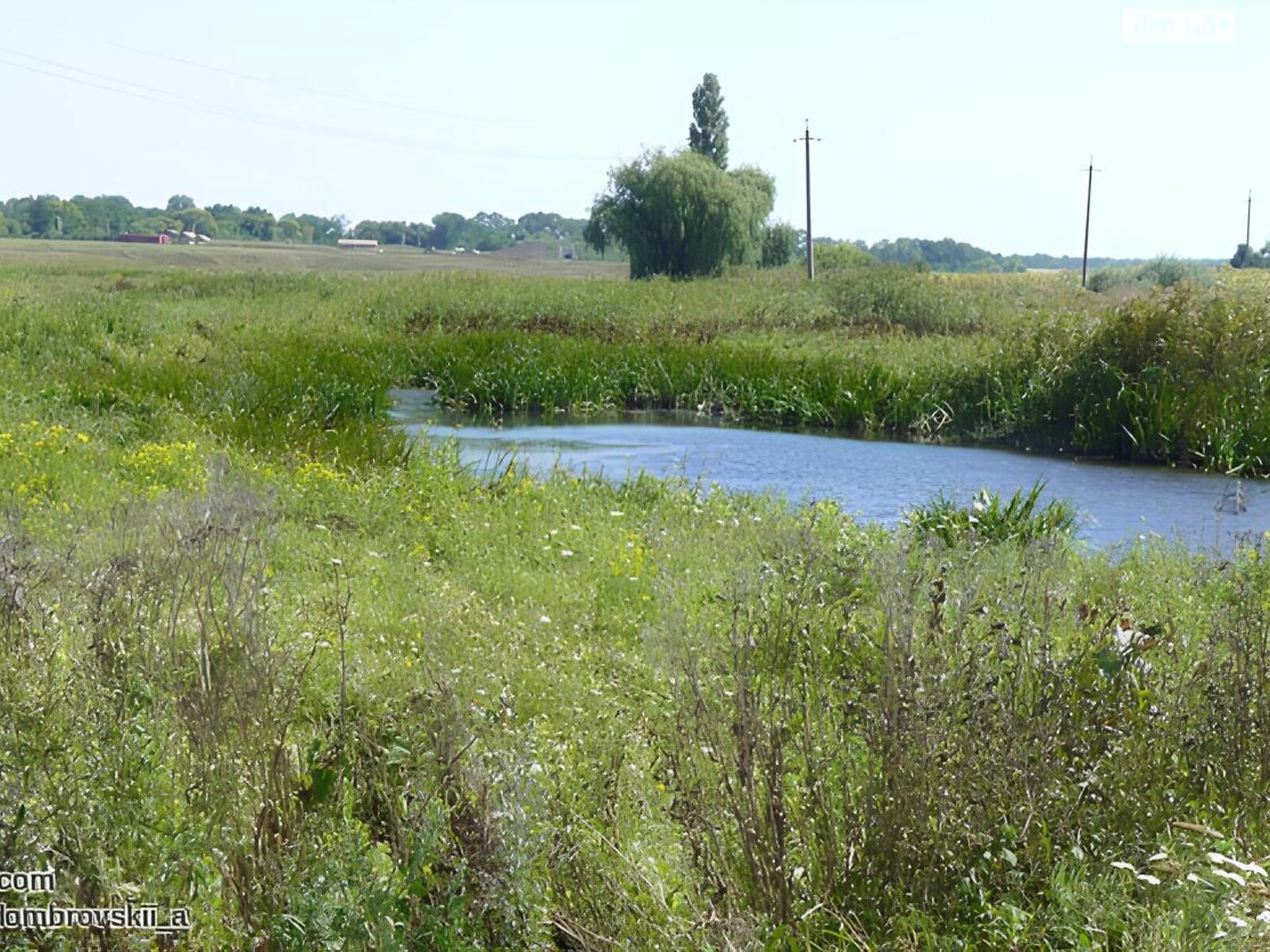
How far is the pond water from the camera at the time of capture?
11969 millimetres

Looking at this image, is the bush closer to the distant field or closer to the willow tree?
the willow tree

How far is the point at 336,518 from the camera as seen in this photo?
8.55 m

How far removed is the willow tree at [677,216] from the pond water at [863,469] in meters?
28.9

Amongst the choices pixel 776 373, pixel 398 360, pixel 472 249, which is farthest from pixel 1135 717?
pixel 472 249

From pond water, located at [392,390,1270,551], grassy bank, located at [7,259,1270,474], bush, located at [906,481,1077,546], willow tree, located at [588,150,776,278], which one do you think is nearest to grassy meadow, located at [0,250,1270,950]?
bush, located at [906,481,1077,546]

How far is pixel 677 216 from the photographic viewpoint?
4722 cm

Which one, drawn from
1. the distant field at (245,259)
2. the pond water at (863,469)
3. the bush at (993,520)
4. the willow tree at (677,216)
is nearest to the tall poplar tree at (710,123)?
the distant field at (245,259)

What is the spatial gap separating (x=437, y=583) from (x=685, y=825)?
399 cm

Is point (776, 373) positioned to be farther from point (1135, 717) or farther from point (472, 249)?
point (472, 249)

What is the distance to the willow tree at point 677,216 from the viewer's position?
47.1m

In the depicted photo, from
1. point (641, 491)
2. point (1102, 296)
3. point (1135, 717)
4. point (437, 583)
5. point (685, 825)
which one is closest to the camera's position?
point (685, 825)

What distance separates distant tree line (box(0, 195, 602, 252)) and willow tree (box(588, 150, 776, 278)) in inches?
1765

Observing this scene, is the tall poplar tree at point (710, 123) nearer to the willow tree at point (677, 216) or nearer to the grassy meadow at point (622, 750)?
the willow tree at point (677, 216)

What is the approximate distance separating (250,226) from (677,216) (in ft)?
303
